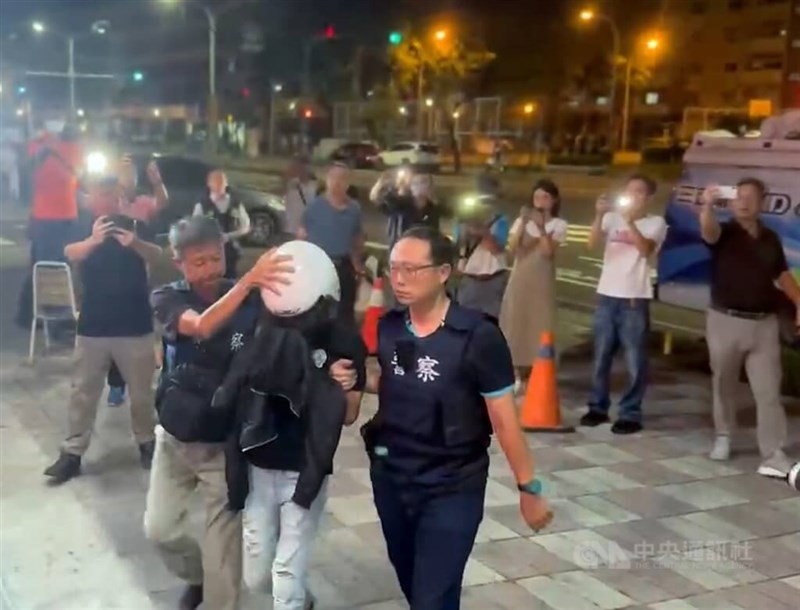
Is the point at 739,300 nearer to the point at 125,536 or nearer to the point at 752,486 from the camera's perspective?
the point at 752,486

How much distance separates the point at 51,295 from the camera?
9750mm

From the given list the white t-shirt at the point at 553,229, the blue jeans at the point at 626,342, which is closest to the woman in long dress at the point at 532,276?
the white t-shirt at the point at 553,229

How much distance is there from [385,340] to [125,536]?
2.53 meters

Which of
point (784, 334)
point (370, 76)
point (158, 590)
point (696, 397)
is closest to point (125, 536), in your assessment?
point (158, 590)

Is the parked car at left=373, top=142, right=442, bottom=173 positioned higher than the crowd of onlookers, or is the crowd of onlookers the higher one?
the parked car at left=373, top=142, right=442, bottom=173

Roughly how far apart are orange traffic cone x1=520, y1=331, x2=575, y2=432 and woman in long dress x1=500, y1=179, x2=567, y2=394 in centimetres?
55

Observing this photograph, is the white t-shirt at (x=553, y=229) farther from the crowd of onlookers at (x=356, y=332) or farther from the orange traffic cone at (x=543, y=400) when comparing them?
the orange traffic cone at (x=543, y=400)

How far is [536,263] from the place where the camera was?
833cm

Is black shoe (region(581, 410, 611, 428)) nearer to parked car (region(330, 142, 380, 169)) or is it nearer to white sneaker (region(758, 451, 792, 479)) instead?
white sneaker (region(758, 451, 792, 479))

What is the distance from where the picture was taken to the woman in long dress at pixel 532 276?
820 cm

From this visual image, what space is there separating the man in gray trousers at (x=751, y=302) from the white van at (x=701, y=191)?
2470 millimetres

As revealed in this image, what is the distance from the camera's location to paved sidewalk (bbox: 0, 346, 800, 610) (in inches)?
194

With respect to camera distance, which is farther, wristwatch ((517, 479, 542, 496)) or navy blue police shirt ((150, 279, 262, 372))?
navy blue police shirt ((150, 279, 262, 372))

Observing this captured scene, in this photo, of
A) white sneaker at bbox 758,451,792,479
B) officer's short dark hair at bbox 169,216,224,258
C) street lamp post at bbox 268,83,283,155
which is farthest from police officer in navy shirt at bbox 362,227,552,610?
street lamp post at bbox 268,83,283,155
